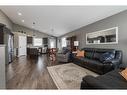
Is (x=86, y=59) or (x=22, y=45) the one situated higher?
(x=22, y=45)

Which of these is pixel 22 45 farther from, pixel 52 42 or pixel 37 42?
pixel 52 42

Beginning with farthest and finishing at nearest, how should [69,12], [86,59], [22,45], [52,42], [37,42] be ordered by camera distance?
[52,42], [37,42], [22,45], [86,59], [69,12]

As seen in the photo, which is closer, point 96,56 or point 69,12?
point 69,12

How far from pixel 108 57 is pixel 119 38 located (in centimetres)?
91

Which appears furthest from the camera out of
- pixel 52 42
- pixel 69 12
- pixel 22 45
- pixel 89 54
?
pixel 52 42

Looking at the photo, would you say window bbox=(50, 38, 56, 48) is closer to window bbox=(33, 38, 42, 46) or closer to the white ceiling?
window bbox=(33, 38, 42, 46)

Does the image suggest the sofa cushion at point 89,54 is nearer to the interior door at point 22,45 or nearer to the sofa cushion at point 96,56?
the sofa cushion at point 96,56

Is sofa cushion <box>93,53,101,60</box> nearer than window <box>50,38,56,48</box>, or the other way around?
sofa cushion <box>93,53,101,60</box>

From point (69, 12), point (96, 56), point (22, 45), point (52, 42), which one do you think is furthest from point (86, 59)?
point (52, 42)

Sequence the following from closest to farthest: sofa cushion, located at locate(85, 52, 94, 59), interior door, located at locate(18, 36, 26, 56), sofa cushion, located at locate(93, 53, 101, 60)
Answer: sofa cushion, located at locate(93, 53, 101, 60) → sofa cushion, located at locate(85, 52, 94, 59) → interior door, located at locate(18, 36, 26, 56)

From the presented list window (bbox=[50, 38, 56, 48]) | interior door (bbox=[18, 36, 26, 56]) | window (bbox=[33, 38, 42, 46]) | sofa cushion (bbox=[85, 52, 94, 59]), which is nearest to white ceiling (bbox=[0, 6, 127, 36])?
sofa cushion (bbox=[85, 52, 94, 59])

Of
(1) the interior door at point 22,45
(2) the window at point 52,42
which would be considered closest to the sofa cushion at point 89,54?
(1) the interior door at point 22,45

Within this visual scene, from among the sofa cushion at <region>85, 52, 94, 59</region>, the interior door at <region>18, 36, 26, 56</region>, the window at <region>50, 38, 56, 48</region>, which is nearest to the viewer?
the sofa cushion at <region>85, 52, 94, 59</region>

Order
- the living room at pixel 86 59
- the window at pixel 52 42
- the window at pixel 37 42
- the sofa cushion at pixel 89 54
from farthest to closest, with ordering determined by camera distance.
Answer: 1. the window at pixel 52 42
2. the window at pixel 37 42
3. the sofa cushion at pixel 89 54
4. the living room at pixel 86 59
